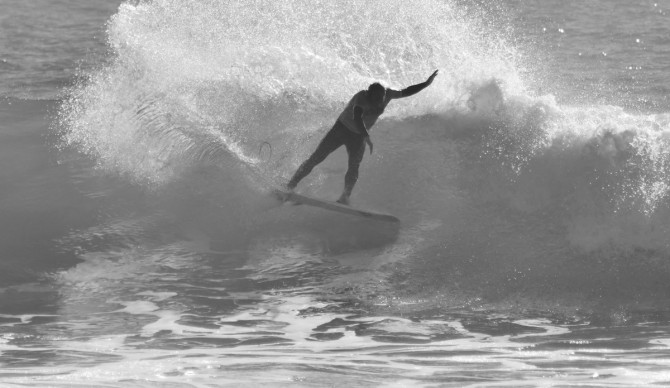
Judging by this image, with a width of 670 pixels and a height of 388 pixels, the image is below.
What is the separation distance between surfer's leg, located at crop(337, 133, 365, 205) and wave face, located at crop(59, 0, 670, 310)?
72 centimetres

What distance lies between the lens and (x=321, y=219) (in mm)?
10695

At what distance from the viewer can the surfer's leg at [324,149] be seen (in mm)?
10070

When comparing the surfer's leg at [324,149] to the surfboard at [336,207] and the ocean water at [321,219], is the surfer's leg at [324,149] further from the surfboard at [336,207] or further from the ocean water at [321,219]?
the ocean water at [321,219]

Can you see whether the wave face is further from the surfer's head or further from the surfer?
the surfer's head

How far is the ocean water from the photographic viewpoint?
291 inches

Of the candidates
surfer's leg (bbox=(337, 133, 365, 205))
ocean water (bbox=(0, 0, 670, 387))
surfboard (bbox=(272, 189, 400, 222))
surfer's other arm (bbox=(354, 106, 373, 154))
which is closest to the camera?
ocean water (bbox=(0, 0, 670, 387))

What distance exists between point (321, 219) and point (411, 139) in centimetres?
207

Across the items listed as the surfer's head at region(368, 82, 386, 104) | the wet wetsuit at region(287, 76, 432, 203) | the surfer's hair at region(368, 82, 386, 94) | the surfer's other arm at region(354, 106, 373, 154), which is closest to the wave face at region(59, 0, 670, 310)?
the wet wetsuit at region(287, 76, 432, 203)

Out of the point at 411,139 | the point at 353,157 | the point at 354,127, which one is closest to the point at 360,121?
the point at 354,127

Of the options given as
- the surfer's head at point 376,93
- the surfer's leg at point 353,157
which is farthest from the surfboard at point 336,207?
the surfer's head at point 376,93

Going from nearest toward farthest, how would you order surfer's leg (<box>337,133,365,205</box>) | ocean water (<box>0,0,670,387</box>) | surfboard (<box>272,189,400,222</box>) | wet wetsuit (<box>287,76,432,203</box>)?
ocean water (<box>0,0,670,387</box>) < wet wetsuit (<box>287,76,432,203</box>) < surfer's leg (<box>337,133,365,205</box>) < surfboard (<box>272,189,400,222</box>)

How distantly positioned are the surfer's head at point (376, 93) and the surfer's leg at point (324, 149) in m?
0.47

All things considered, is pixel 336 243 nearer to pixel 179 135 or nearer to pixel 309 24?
pixel 179 135

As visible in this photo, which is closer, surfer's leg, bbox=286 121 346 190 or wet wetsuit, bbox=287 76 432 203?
wet wetsuit, bbox=287 76 432 203
